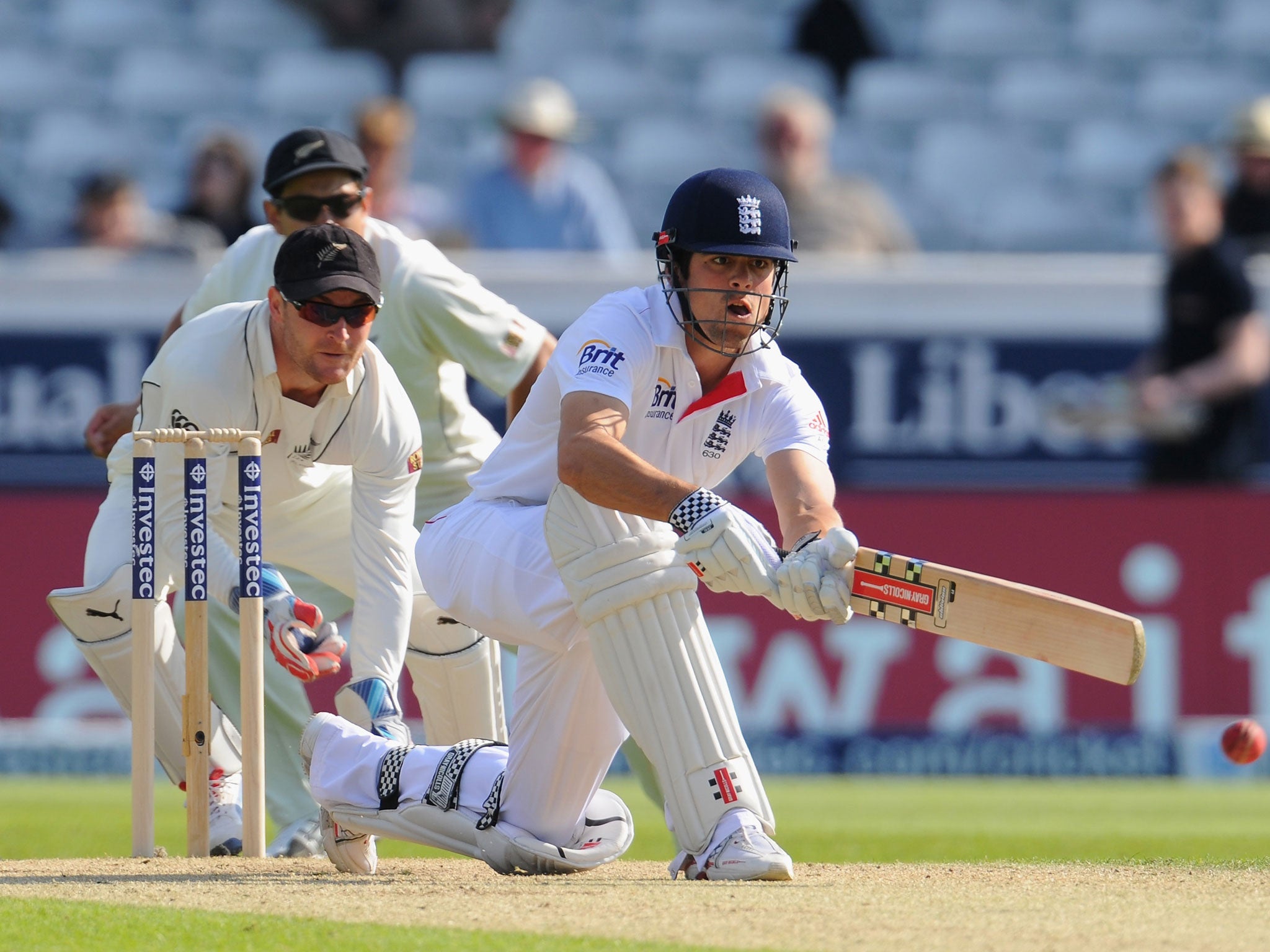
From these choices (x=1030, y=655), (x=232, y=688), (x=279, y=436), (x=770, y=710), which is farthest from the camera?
(x=770, y=710)

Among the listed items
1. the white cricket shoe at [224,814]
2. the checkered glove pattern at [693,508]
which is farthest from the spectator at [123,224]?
the checkered glove pattern at [693,508]

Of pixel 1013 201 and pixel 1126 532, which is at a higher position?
pixel 1013 201

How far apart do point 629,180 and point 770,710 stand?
370 cm

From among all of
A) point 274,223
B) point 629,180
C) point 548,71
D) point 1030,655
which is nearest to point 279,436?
point 274,223

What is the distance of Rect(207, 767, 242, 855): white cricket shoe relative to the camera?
464cm

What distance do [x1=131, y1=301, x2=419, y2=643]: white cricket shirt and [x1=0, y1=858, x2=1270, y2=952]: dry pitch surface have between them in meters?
0.62

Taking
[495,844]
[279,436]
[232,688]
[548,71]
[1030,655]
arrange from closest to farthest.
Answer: [1030,655] < [495,844] < [279,436] < [232,688] < [548,71]

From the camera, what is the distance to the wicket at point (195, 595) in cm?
424

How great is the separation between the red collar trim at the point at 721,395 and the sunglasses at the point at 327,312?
0.74 metres

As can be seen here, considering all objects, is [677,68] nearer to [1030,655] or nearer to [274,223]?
[274,223]

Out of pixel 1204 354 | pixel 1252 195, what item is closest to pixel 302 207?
pixel 1204 354

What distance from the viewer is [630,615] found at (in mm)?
3916

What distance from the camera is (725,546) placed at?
3.70 meters

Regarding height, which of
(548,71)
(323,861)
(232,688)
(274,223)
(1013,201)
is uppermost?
(548,71)
